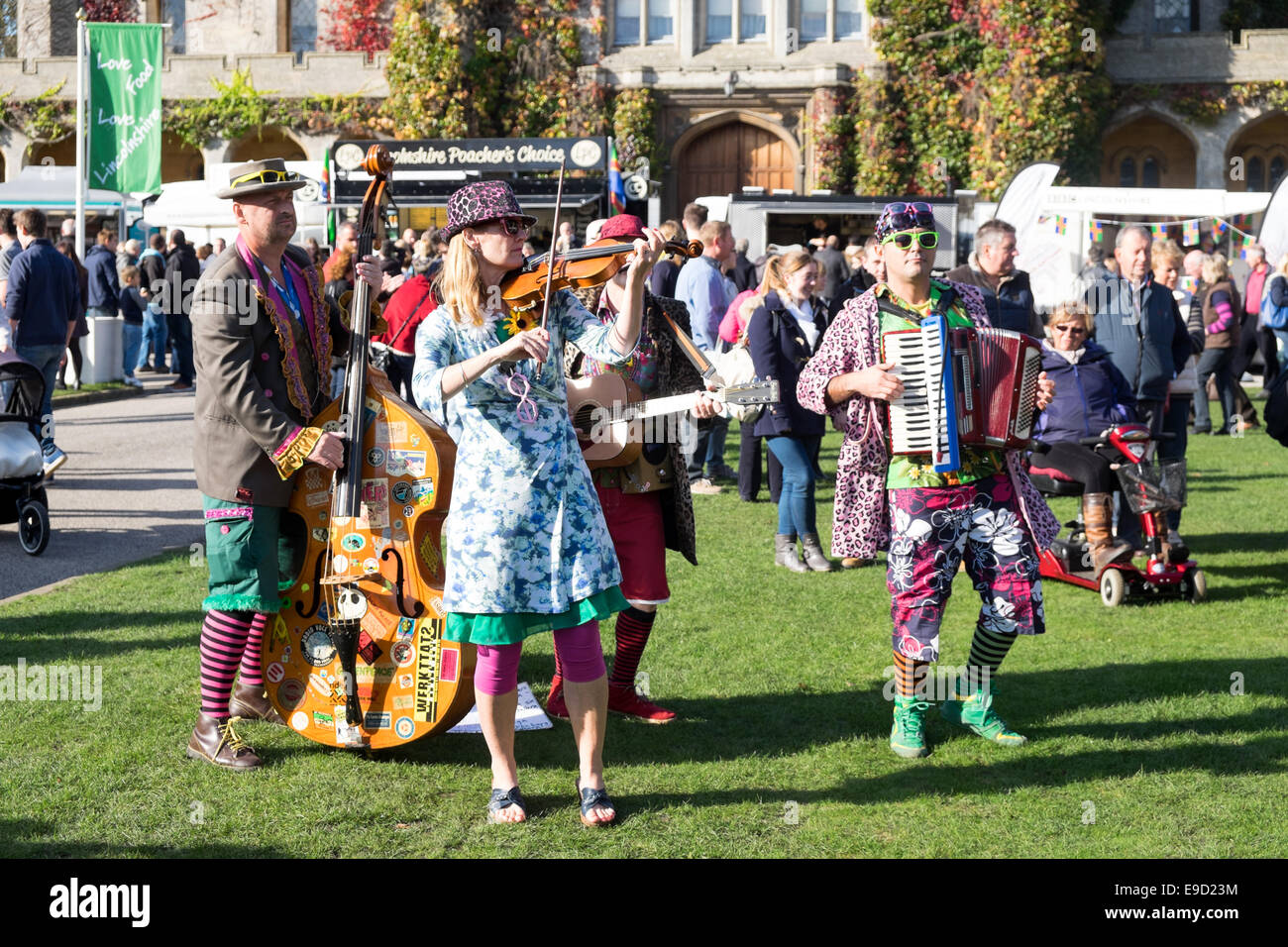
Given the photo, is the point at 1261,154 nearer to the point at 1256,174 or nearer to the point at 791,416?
the point at 1256,174

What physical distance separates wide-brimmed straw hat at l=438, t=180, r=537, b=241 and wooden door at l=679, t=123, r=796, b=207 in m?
24.7

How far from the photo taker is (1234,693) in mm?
5914

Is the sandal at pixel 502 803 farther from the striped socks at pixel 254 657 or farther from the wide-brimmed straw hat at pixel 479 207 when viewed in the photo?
the wide-brimmed straw hat at pixel 479 207

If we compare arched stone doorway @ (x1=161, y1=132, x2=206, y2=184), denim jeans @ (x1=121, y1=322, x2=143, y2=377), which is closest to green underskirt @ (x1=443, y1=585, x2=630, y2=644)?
denim jeans @ (x1=121, y1=322, x2=143, y2=377)

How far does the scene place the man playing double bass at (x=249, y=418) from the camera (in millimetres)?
4754

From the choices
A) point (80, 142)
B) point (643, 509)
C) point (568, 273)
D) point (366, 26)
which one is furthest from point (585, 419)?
point (366, 26)

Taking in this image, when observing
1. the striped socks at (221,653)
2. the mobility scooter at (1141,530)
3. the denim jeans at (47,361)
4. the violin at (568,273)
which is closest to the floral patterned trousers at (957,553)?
the violin at (568,273)

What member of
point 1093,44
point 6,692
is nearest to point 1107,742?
point 6,692

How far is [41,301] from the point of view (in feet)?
36.1

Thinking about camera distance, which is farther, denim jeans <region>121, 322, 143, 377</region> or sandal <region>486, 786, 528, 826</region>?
denim jeans <region>121, 322, 143, 377</region>

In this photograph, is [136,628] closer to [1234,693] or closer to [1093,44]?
[1234,693]

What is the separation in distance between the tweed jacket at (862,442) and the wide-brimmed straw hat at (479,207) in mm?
1349

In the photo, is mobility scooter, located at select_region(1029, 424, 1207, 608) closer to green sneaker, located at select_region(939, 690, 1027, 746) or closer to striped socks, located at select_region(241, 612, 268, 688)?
green sneaker, located at select_region(939, 690, 1027, 746)

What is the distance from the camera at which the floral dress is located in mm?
4293
